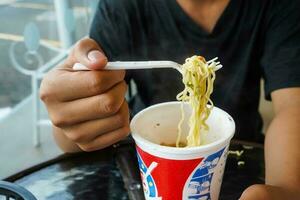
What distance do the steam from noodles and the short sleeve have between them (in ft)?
1.20

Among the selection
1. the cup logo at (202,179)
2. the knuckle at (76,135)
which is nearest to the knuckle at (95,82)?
the knuckle at (76,135)

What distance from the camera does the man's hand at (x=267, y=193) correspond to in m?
0.62

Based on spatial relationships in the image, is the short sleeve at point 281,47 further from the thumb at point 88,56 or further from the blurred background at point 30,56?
the blurred background at point 30,56

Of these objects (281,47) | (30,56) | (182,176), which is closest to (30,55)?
(30,56)

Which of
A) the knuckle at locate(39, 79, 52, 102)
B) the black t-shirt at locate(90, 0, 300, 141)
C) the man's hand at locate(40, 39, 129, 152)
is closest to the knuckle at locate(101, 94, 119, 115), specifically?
the man's hand at locate(40, 39, 129, 152)

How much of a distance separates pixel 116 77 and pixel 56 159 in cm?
30

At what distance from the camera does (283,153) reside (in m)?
0.81

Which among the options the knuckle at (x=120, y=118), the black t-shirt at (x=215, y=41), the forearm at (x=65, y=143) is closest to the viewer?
the knuckle at (x=120, y=118)

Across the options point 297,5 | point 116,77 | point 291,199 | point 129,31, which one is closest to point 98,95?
point 116,77

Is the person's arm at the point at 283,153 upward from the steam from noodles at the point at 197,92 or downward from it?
downward

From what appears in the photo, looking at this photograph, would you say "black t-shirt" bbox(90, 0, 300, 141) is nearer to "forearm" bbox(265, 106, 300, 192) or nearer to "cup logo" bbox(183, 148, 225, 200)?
"forearm" bbox(265, 106, 300, 192)

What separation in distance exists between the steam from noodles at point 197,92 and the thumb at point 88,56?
0.46 ft

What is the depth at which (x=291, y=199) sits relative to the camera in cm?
69

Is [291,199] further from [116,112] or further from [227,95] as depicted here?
[227,95]
